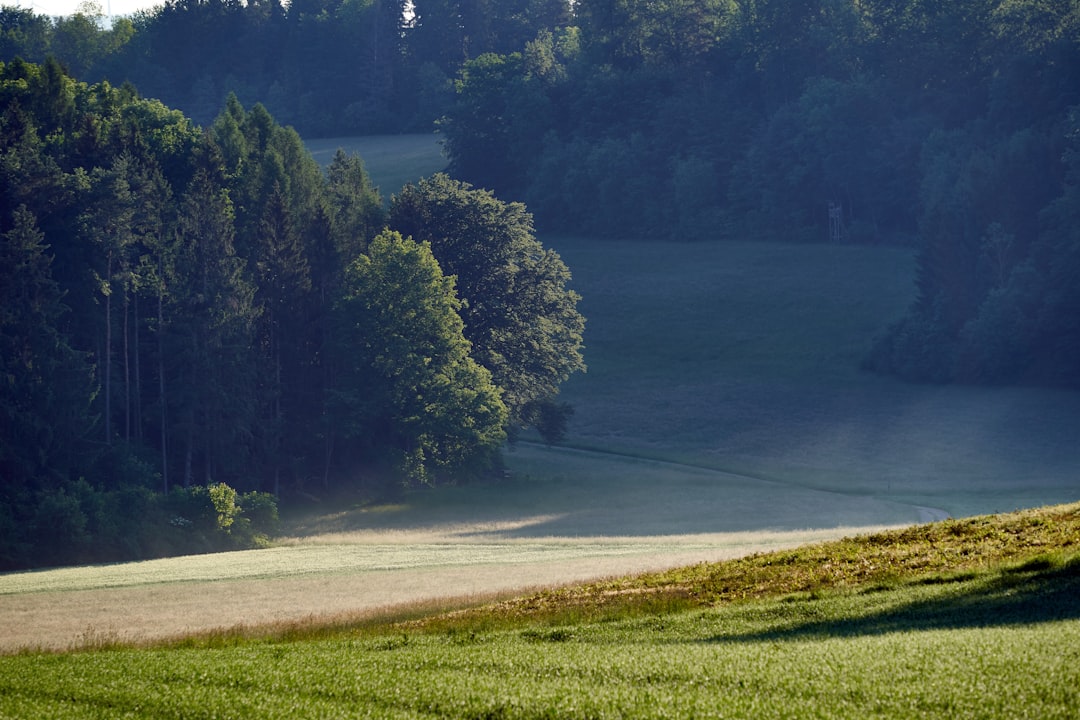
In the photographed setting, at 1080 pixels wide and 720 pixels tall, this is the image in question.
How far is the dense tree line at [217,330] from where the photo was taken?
6150cm

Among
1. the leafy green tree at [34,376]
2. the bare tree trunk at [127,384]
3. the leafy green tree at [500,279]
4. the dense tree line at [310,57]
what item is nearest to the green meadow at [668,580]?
the leafy green tree at [500,279]

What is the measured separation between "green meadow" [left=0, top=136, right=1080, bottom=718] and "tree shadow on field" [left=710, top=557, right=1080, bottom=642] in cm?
9

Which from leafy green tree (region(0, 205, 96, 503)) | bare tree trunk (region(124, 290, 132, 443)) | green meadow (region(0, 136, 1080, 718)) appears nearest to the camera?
green meadow (region(0, 136, 1080, 718))

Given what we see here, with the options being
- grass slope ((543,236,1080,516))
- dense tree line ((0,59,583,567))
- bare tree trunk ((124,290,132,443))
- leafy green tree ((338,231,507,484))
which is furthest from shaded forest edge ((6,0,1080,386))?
bare tree trunk ((124,290,132,443))

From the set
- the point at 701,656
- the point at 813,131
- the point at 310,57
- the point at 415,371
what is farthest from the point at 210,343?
the point at 310,57

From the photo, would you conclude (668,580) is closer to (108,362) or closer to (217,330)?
(217,330)

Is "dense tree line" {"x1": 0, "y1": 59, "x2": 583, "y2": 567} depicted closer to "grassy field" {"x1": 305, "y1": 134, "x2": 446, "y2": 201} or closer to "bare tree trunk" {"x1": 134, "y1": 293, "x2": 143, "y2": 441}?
"bare tree trunk" {"x1": 134, "y1": 293, "x2": 143, "y2": 441}

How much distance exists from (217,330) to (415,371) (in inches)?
445

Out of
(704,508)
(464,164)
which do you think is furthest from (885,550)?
(464,164)

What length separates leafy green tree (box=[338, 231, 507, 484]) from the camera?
232 ft

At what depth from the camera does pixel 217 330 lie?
69688 millimetres

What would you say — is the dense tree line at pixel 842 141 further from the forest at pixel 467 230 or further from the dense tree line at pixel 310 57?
the dense tree line at pixel 310 57

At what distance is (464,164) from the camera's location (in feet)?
477

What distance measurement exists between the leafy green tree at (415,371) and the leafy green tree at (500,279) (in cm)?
690
